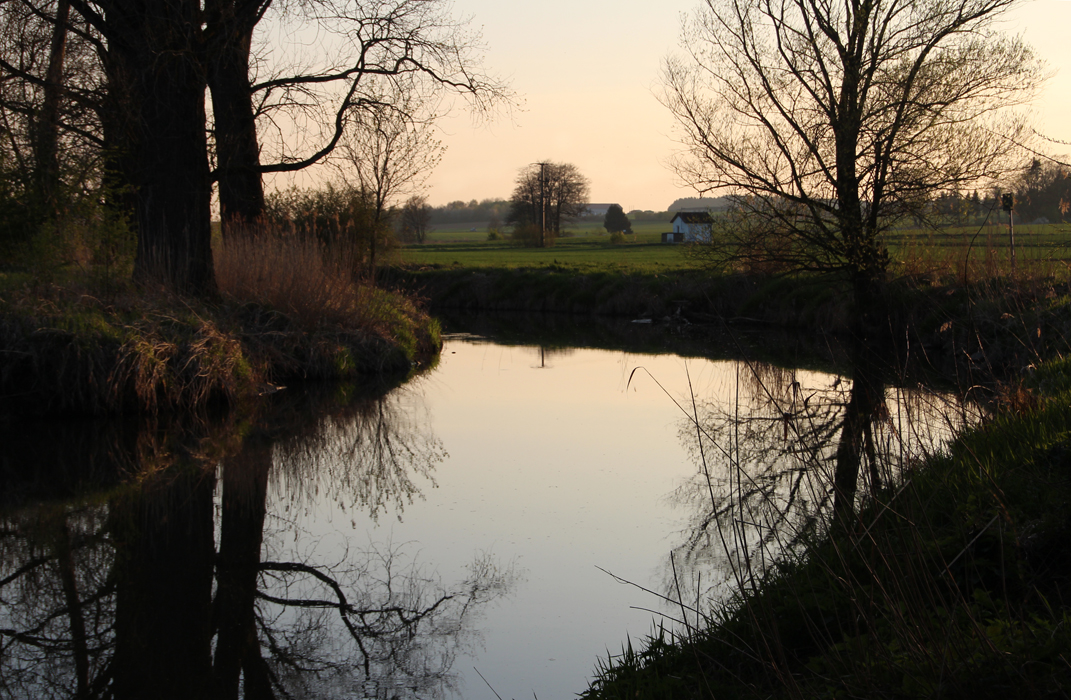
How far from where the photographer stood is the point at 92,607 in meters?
4.14

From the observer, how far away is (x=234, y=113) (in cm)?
1234

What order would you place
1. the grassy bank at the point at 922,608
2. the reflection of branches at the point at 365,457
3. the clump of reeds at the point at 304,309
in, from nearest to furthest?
the grassy bank at the point at 922,608
the reflection of branches at the point at 365,457
the clump of reeds at the point at 304,309

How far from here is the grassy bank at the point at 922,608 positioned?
2361mm

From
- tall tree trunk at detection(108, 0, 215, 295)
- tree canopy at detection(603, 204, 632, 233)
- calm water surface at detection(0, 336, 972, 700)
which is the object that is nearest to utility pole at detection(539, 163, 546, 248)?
tree canopy at detection(603, 204, 632, 233)

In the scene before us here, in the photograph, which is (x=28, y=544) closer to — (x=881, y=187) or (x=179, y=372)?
(x=179, y=372)

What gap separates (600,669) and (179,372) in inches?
271

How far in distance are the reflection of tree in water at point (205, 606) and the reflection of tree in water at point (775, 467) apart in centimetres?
125

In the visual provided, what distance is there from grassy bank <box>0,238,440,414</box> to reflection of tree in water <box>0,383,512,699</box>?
2659 mm

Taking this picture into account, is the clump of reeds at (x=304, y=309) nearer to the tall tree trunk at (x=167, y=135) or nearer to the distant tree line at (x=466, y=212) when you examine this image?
the tall tree trunk at (x=167, y=135)

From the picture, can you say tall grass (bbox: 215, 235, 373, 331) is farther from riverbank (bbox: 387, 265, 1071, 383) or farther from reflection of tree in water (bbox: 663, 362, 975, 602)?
reflection of tree in water (bbox: 663, 362, 975, 602)

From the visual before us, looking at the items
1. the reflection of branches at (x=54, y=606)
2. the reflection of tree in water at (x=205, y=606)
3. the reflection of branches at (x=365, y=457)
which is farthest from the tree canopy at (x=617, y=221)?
the reflection of branches at (x=54, y=606)

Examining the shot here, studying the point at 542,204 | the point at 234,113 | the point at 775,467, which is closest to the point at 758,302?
the point at 234,113

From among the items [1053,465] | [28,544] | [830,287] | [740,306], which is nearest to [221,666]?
[28,544]

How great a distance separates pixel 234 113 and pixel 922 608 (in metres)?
12.1
